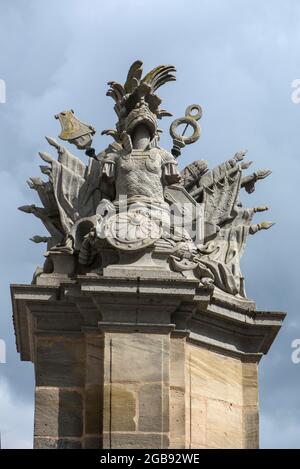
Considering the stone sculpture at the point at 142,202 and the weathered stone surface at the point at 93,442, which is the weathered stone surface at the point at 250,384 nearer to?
the stone sculpture at the point at 142,202

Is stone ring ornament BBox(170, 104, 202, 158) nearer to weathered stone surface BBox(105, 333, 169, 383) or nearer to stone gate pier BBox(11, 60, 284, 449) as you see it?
stone gate pier BBox(11, 60, 284, 449)

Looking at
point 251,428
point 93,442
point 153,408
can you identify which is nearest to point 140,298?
point 153,408

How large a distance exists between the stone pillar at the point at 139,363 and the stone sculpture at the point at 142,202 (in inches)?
18.2

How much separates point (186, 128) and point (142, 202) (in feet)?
7.36

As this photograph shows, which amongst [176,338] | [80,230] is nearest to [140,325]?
[176,338]

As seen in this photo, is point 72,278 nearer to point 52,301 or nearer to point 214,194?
point 52,301

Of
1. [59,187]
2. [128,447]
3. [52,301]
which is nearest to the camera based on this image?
[128,447]

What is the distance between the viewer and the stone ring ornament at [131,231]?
68.3 ft

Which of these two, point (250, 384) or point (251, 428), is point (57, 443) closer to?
point (251, 428)

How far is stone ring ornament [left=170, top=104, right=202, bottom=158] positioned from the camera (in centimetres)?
2323

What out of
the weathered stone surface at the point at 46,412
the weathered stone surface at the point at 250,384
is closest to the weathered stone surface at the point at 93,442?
the weathered stone surface at the point at 46,412
